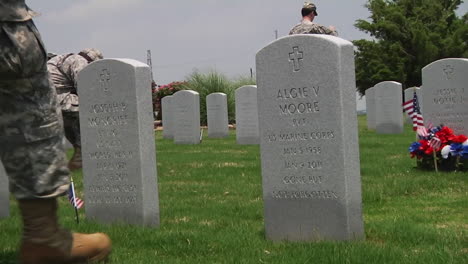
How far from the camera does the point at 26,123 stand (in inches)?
111

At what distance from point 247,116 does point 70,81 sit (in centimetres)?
641

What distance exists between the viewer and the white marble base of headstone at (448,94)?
969 cm

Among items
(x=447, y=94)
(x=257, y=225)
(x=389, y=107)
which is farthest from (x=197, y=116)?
(x=257, y=225)

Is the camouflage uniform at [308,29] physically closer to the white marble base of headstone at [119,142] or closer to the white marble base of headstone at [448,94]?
the white marble base of headstone at [448,94]

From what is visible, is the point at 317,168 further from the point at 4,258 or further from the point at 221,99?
the point at 221,99

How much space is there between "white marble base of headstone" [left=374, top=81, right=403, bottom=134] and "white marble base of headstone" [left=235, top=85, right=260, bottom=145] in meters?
4.15

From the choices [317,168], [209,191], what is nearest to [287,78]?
[317,168]

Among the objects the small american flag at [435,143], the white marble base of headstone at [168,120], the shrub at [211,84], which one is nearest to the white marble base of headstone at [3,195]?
the small american flag at [435,143]

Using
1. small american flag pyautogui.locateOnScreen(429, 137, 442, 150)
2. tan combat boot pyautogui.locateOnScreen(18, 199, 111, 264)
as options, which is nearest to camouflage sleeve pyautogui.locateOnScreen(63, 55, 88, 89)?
small american flag pyautogui.locateOnScreen(429, 137, 442, 150)

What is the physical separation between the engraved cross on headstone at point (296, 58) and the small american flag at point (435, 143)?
4600 mm

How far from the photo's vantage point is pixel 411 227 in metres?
4.98

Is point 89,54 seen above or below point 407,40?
below

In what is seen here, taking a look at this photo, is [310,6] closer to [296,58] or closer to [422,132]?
Result: [422,132]

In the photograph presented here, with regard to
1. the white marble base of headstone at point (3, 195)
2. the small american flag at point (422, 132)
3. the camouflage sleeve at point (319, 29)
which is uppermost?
the camouflage sleeve at point (319, 29)
